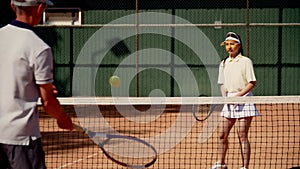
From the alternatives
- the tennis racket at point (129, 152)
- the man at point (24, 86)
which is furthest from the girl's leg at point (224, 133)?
the man at point (24, 86)

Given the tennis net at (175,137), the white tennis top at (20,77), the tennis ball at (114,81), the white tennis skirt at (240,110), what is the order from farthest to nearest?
1. the tennis ball at (114,81)
2. the tennis net at (175,137)
3. the white tennis skirt at (240,110)
4. the white tennis top at (20,77)

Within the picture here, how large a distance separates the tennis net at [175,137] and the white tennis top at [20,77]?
9.36ft

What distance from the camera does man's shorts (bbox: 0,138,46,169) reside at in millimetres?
2969

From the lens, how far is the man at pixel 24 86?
2.87m

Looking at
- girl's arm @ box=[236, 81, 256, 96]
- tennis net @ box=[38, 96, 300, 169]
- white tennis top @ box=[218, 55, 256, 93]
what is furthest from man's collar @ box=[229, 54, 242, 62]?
tennis net @ box=[38, 96, 300, 169]

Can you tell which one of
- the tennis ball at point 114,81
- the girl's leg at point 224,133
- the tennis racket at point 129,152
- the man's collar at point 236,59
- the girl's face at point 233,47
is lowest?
the tennis racket at point 129,152

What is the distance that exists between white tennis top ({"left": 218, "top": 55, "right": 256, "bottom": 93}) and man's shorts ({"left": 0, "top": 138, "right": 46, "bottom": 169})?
10.4 ft

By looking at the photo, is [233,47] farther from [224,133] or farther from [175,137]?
Answer: [175,137]

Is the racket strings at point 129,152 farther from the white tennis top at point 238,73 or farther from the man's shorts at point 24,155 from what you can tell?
the man's shorts at point 24,155

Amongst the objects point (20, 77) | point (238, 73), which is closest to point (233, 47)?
point (238, 73)

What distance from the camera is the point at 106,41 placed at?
1628 cm

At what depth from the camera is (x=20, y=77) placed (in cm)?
289

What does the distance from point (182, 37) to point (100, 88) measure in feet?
8.89

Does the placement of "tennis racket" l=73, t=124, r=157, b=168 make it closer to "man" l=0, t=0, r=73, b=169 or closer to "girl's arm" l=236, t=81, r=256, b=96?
"girl's arm" l=236, t=81, r=256, b=96
